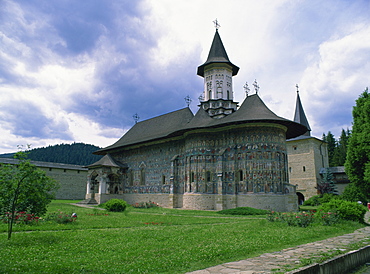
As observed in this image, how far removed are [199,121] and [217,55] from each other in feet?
28.9

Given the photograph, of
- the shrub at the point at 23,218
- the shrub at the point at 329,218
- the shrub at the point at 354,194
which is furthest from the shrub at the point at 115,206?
the shrub at the point at 354,194

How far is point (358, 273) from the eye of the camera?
5.64 m

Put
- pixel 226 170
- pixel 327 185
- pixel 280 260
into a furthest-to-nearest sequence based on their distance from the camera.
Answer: pixel 327 185 → pixel 226 170 → pixel 280 260

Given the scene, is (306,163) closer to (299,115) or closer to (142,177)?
(299,115)

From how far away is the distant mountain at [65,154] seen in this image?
292 ft

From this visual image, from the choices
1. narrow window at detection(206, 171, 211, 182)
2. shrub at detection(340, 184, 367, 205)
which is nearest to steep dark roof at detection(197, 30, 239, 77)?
narrow window at detection(206, 171, 211, 182)

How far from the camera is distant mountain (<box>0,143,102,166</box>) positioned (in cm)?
8915

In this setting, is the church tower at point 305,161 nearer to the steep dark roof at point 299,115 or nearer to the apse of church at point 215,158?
the steep dark roof at point 299,115

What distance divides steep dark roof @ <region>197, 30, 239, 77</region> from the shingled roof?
208 inches

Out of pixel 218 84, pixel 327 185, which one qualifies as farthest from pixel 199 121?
pixel 327 185

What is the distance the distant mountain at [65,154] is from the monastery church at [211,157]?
60959 mm

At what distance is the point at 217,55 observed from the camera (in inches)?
1171

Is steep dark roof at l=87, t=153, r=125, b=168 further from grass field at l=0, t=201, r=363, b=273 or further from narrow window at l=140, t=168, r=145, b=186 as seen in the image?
grass field at l=0, t=201, r=363, b=273

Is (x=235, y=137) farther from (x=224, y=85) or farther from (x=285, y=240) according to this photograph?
(x=285, y=240)
